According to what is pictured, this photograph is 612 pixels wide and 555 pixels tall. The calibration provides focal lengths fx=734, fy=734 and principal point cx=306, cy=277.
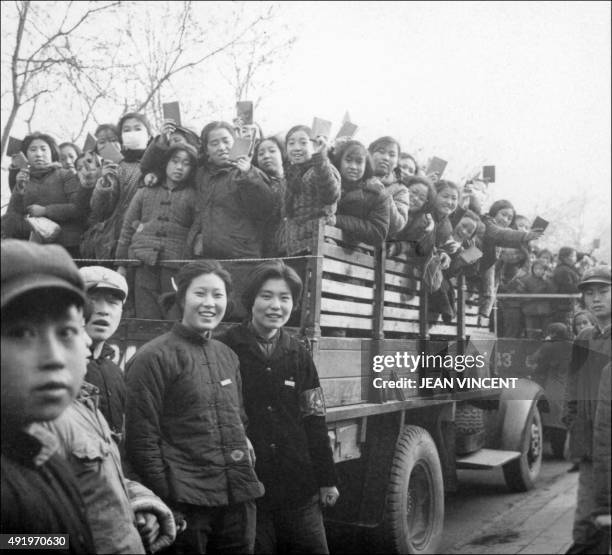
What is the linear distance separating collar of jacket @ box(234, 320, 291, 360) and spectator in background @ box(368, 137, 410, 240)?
1.64 m

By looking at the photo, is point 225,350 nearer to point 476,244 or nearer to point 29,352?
point 29,352

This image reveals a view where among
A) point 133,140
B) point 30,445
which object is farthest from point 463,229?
point 30,445

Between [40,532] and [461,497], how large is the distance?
21.1ft

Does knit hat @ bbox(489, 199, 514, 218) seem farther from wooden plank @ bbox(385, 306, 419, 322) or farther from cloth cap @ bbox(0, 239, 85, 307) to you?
cloth cap @ bbox(0, 239, 85, 307)

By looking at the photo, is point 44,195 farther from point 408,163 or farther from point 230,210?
point 408,163

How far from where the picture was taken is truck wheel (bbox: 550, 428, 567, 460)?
26.4ft

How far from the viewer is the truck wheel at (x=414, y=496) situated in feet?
14.2

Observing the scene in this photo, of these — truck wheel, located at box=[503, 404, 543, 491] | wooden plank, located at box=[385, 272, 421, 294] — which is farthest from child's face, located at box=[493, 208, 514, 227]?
truck wheel, located at box=[503, 404, 543, 491]

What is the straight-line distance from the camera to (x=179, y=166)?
4473 millimetres

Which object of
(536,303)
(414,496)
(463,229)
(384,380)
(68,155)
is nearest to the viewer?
(384,380)

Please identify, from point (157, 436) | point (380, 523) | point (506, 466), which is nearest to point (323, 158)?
point (157, 436)

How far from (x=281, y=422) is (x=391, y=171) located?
8.02ft

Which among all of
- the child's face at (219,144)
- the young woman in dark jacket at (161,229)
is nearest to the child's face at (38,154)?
the young woman in dark jacket at (161,229)

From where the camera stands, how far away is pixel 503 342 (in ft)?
23.5
